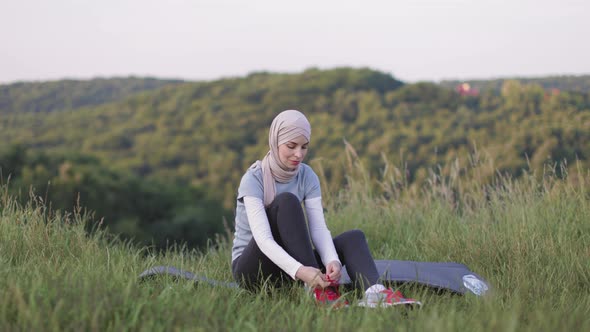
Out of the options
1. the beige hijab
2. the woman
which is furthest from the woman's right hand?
the beige hijab

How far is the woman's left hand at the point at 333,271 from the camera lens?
2.64 m

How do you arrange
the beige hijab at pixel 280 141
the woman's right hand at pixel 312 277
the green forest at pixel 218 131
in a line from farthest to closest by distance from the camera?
the green forest at pixel 218 131 → the beige hijab at pixel 280 141 → the woman's right hand at pixel 312 277

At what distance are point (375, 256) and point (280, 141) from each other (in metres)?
1.37

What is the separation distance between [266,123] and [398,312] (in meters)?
37.8

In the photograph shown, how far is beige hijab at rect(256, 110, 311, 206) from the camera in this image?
280 cm

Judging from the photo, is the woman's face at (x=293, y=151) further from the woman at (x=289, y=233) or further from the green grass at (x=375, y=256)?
the green grass at (x=375, y=256)

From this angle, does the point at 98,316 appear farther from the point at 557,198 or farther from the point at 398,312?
the point at 557,198

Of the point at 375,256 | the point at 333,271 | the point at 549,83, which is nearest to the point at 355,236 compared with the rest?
the point at 333,271

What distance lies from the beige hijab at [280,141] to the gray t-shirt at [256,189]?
34 mm

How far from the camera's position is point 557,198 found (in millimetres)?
4168

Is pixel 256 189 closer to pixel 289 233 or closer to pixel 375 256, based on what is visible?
pixel 289 233

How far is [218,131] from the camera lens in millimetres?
40750

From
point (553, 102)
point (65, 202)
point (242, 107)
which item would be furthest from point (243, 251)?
point (242, 107)

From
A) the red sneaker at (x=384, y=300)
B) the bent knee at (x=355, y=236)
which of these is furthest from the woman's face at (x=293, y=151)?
the red sneaker at (x=384, y=300)
